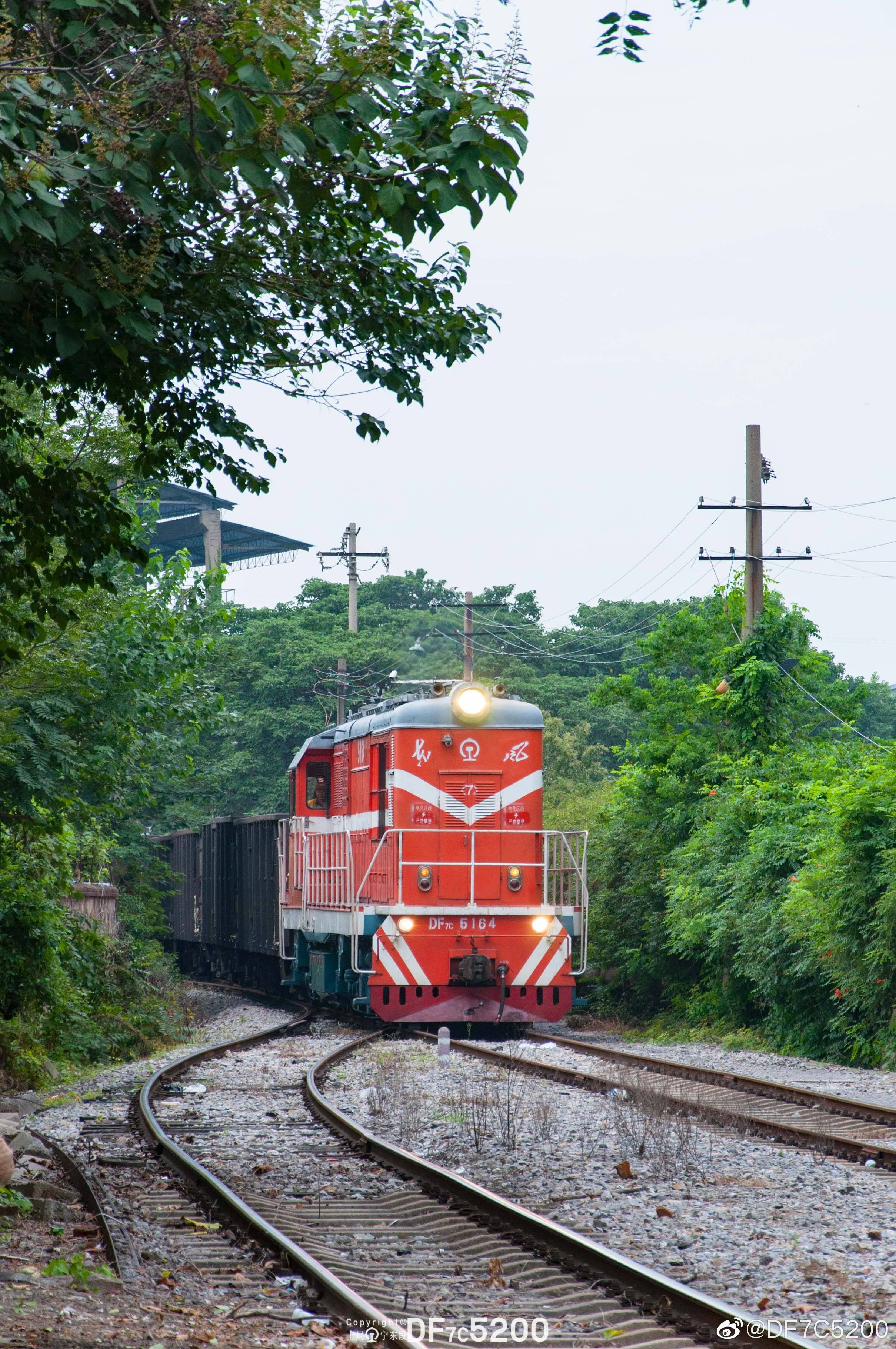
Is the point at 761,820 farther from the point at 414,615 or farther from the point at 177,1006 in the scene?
the point at 414,615

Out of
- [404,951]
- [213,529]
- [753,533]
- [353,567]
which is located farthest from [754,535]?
[213,529]

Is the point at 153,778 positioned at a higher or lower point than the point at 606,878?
higher

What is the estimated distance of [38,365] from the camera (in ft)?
21.5

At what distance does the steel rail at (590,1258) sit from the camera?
16.4ft

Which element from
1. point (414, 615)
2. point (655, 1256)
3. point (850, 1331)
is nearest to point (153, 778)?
point (655, 1256)

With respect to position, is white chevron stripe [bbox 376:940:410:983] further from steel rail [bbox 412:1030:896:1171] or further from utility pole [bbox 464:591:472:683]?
utility pole [bbox 464:591:472:683]

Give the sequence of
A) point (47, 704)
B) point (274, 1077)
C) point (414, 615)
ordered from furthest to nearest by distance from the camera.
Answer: point (414, 615) < point (274, 1077) < point (47, 704)

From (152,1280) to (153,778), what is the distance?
33.6ft

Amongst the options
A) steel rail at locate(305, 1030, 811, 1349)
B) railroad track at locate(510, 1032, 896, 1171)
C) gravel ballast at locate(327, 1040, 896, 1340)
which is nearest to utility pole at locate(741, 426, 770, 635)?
railroad track at locate(510, 1032, 896, 1171)

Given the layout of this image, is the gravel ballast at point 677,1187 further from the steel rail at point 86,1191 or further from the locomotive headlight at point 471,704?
the locomotive headlight at point 471,704

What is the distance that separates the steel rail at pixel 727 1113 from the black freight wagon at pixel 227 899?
28.4 feet

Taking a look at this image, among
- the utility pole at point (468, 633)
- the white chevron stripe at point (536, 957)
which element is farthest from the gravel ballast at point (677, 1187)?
the utility pole at point (468, 633)

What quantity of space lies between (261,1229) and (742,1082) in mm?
6474

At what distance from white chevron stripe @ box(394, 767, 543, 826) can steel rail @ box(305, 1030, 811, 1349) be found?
7.14 meters
